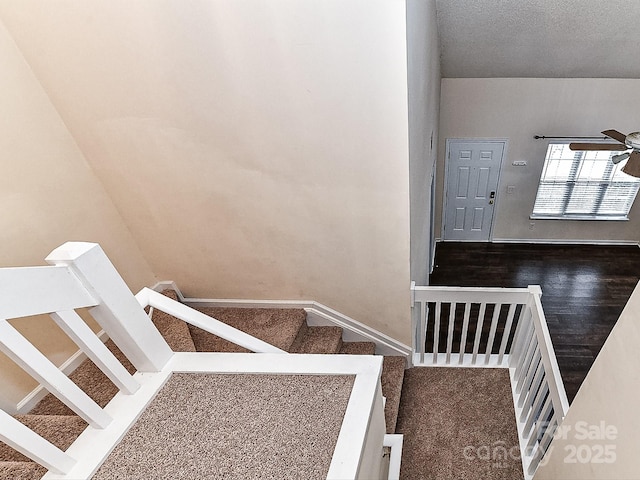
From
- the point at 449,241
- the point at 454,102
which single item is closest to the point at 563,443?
the point at 454,102

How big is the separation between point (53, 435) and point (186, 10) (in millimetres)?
2140

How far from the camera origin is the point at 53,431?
1724 millimetres

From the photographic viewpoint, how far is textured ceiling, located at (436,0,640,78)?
3664 mm

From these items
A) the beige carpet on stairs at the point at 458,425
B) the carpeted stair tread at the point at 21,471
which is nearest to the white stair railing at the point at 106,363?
the carpeted stair tread at the point at 21,471

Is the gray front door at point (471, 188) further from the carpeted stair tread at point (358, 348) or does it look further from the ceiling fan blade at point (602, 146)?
the carpeted stair tread at point (358, 348)

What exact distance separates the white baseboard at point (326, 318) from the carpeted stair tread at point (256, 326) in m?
0.05

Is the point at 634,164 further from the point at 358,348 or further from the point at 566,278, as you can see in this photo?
the point at 358,348

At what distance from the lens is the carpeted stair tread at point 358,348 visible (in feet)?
10.9

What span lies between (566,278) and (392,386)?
14.8 ft

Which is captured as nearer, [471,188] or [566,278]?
[566,278]

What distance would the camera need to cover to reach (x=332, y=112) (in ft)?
7.10

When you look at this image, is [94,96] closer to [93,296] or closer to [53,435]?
[93,296]

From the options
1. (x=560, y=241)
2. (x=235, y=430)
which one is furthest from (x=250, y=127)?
(x=560, y=241)

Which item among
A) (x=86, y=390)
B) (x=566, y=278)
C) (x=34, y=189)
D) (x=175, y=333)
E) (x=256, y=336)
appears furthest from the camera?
(x=566, y=278)
